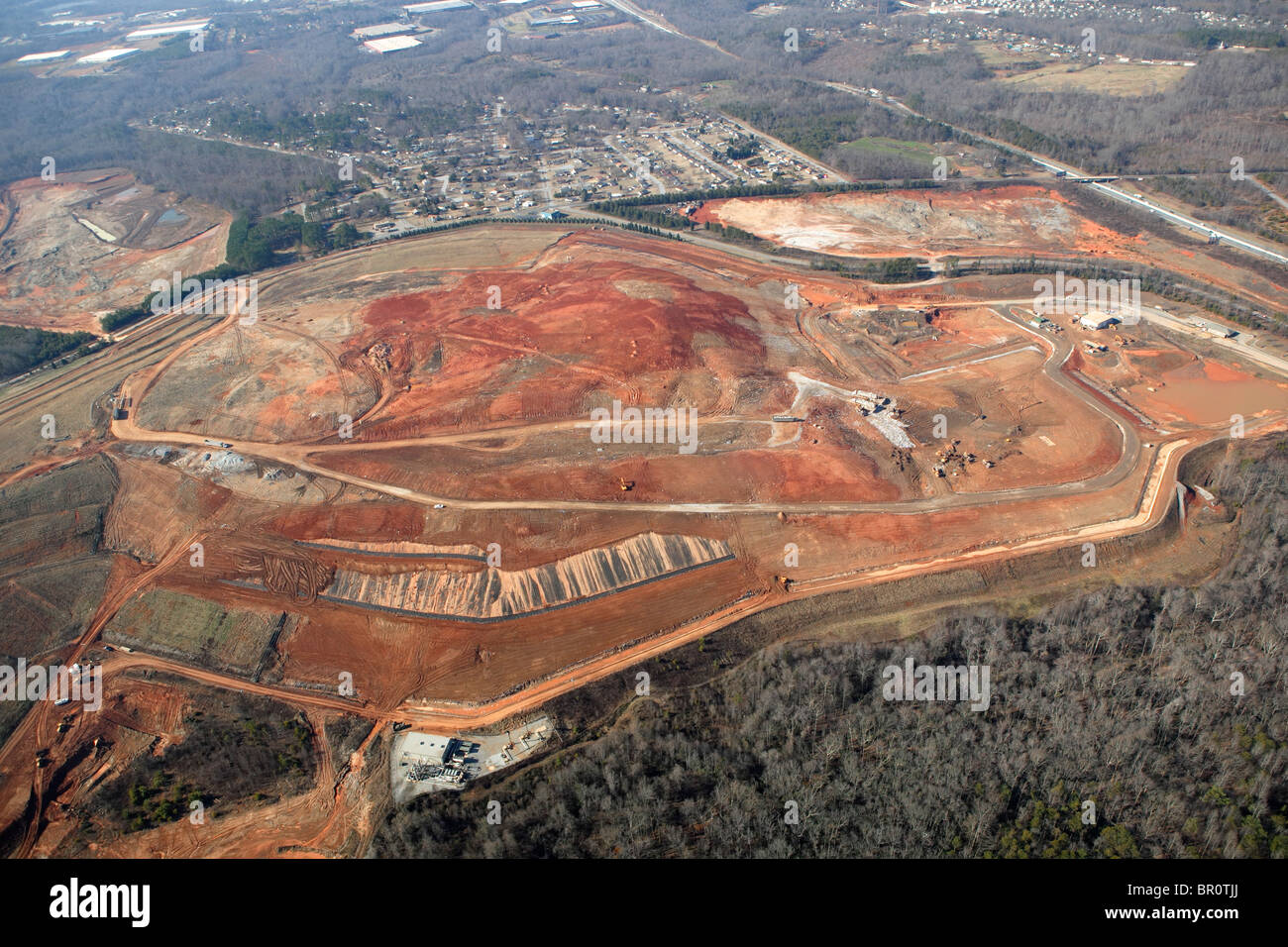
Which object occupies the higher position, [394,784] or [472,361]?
[472,361]

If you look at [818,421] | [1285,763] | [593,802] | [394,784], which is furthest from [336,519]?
[1285,763]

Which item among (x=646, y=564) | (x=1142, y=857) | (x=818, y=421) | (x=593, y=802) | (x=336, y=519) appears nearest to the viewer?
(x=1142, y=857)

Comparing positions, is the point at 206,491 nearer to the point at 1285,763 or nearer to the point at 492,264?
the point at 492,264

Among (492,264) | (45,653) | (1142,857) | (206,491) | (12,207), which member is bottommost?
(1142,857)

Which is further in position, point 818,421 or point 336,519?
point 818,421
